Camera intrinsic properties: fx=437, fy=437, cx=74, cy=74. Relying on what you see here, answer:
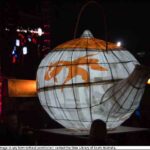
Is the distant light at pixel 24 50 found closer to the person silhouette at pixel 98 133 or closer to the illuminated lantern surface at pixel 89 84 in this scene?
the illuminated lantern surface at pixel 89 84

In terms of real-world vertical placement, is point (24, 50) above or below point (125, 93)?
above

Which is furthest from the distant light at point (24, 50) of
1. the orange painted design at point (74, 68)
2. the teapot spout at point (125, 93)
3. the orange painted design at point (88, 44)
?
the teapot spout at point (125, 93)

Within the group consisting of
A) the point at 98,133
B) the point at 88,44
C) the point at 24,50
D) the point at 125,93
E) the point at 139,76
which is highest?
the point at 24,50

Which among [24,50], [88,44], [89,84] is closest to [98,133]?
[89,84]

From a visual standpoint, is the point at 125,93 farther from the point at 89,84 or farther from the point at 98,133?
the point at 98,133

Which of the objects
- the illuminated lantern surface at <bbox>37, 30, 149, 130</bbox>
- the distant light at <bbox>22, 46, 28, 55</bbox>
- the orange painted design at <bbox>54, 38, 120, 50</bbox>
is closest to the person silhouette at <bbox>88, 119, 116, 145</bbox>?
the illuminated lantern surface at <bbox>37, 30, 149, 130</bbox>

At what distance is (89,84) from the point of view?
3904mm

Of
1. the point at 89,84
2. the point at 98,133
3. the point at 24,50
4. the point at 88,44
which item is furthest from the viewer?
the point at 24,50

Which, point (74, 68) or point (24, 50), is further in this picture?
point (24, 50)

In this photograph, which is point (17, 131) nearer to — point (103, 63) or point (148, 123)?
point (103, 63)

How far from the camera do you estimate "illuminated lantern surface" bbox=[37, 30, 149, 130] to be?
3.91 metres

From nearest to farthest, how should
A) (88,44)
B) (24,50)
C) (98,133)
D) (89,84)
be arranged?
(98,133)
(89,84)
(88,44)
(24,50)

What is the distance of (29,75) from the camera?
16641 mm

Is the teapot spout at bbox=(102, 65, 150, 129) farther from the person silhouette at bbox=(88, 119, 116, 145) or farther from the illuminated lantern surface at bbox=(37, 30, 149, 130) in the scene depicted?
the person silhouette at bbox=(88, 119, 116, 145)
